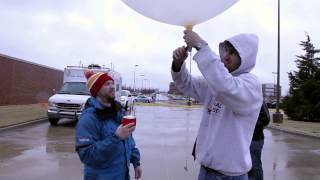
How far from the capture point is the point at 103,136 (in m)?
4.05

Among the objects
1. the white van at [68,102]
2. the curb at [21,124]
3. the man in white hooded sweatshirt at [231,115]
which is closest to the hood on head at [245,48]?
the man in white hooded sweatshirt at [231,115]

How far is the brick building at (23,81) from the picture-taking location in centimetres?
3478

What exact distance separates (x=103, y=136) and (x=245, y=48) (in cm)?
137

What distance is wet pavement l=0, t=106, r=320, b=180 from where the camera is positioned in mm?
10023

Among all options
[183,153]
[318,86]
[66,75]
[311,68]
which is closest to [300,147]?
[183,153]

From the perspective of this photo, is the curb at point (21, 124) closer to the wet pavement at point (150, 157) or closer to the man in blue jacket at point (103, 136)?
the wet pavement at point (150, 157)

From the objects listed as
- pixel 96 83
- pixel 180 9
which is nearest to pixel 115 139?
pixel 96 83

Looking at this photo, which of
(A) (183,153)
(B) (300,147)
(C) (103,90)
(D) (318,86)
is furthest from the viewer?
(D) (318,86)

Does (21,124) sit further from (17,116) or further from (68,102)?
(17,116)

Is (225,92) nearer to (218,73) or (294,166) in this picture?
(218,73)

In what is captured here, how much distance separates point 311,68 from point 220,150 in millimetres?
32637

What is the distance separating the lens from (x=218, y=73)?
319cm

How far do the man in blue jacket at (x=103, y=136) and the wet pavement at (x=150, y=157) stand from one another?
18.0 ft

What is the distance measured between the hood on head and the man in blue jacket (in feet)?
3.16
